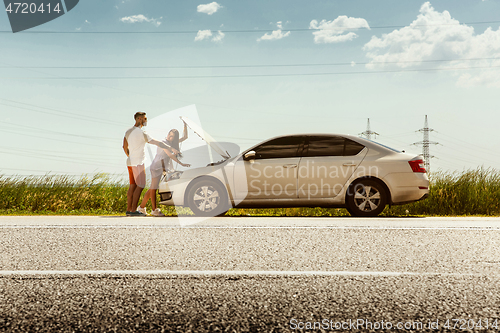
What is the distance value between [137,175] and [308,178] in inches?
140

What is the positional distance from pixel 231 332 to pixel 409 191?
738 centimetres

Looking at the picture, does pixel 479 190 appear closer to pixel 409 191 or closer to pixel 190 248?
pixel 409 191

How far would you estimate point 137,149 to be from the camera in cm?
950

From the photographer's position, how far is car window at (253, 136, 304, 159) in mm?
9555

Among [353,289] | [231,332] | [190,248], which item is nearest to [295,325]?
[231,332]

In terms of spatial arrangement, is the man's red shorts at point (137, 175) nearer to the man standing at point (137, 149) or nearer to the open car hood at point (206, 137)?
the man standing at point (137, 149)

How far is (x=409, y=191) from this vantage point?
30.1 feet

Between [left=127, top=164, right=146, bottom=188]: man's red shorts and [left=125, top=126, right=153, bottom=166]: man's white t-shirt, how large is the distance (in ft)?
0.29

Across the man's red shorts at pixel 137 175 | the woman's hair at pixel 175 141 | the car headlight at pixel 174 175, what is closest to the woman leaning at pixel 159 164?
the woman's hair at pixel 175 141

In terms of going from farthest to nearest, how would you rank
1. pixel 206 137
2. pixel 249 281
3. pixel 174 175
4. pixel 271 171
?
pixel 206 137 < pixel 174 175 < pixel 271 171 < pixel 249 281

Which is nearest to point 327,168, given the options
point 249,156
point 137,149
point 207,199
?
point 249,156

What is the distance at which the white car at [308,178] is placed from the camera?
30.2 feet

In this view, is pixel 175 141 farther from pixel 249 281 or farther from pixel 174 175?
pixel 249 281

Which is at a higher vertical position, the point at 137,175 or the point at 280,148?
the point at 280,148
